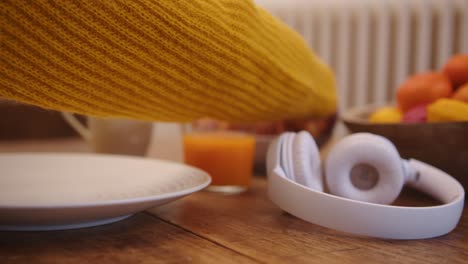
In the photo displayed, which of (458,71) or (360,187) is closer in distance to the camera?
(360,187)

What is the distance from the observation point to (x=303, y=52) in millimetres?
735

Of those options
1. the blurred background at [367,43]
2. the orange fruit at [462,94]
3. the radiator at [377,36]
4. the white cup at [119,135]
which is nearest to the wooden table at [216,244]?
the orange fruit at [462,94]

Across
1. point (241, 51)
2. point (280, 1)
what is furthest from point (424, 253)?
point (280, 1)

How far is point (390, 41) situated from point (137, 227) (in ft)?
8.15

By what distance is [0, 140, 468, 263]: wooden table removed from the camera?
1.29 feet

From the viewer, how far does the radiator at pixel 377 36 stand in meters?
2.54

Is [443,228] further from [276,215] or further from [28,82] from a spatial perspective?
[28,82]

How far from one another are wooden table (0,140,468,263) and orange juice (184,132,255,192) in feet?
0.57

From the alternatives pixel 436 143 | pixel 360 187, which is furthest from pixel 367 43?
pixel 360 187

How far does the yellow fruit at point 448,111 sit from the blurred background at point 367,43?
1.65 metres

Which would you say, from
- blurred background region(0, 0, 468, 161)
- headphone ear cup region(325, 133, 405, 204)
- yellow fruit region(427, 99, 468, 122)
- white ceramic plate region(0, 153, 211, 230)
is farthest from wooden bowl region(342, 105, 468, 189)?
blurred background region(0, 0, 468, 161)

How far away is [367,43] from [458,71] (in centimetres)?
208

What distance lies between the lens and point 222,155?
0.72 meters

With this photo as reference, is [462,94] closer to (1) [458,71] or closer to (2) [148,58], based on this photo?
(1) [458,71]
